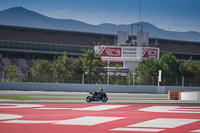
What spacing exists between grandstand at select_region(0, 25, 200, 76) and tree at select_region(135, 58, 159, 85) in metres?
25.1

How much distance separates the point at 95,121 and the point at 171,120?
3074 mm

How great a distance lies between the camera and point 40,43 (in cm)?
8150

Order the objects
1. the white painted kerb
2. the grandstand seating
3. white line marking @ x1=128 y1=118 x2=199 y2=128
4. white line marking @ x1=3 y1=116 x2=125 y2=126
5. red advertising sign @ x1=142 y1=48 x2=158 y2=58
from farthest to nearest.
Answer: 1. the grandstand seating
2. red advertising sign @ x1=142 y1=48 x2=158 y2=58
3. the white painted kerb
4. white line marking @ x1=3 y1=116 x2=125 y2=126
5. white line marking @ x1=128 y1=118 x2=199 y2=128

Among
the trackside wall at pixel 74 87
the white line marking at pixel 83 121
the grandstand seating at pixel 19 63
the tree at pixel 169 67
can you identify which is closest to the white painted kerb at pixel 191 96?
the trackside wall at pixel 74 87

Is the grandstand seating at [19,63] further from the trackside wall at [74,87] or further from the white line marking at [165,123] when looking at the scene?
the white line marking at [165,123]

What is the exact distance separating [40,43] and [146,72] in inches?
1448

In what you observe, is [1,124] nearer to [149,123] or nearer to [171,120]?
[149,123]

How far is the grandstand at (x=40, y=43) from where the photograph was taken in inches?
3078

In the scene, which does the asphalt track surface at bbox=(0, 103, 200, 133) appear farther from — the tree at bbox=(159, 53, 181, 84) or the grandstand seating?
the grandstand seating

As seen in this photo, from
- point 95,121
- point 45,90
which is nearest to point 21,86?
point 45,90

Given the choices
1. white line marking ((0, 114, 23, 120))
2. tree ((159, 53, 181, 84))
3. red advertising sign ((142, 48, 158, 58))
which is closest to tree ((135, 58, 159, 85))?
tree ((159, 53, 181, 84))

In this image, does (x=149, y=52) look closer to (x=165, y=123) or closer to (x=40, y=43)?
(x=40, y=43)

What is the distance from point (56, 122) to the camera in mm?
13914

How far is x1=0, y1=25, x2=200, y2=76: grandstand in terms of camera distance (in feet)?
257
